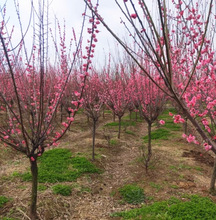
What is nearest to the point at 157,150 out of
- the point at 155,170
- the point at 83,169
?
the point at 155,170

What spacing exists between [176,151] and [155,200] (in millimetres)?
3923

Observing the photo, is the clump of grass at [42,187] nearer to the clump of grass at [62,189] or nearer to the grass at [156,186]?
the clump of grass at [62,189]

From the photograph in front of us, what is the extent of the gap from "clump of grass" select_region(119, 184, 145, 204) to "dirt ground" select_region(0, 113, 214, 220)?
0.13 meters

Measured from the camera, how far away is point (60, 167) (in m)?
6.13

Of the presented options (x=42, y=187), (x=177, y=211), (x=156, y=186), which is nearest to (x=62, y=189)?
(x=42, y=187)

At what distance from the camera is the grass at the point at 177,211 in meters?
3.64

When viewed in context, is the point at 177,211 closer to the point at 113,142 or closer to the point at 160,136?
the point at 113,142

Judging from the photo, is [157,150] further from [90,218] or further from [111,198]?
[90,218]

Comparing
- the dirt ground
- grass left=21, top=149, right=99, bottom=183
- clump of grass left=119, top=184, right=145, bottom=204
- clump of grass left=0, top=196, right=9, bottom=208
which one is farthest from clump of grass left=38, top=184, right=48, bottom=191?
clump of grass left=119, top=184, right=145, bottom=204

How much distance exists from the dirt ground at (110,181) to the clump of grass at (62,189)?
0.39 ft

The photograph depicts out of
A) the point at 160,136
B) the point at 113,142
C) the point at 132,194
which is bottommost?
the point at 132,194

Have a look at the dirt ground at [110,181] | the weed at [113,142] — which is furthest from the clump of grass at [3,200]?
the weed at [113,142]

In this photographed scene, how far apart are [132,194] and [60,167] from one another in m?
2.53

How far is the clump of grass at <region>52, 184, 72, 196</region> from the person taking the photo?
4.65m
